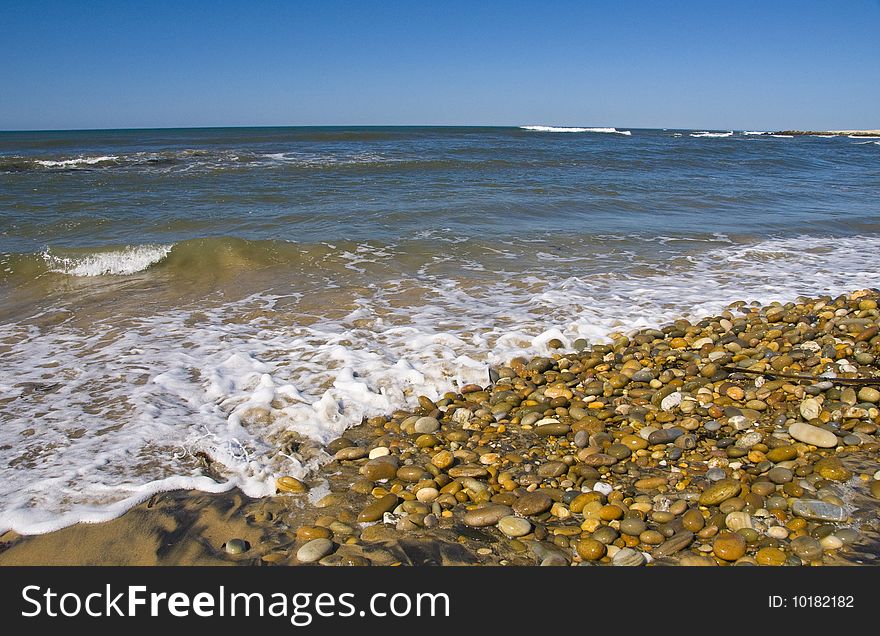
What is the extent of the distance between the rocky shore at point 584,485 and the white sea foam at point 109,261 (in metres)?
5.47

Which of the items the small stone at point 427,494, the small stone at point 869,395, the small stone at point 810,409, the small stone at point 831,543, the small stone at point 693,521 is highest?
the small stone at point 869,395

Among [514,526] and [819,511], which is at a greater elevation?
[819,511]

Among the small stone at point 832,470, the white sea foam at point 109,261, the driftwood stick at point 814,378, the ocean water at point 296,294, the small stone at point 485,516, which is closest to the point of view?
the small stone at point 485,516

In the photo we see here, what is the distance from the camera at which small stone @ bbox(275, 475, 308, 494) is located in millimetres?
2826

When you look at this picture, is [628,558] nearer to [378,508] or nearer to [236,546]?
[378,508]

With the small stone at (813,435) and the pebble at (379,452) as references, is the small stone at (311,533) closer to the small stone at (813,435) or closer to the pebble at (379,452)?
the pebble at (379,452)

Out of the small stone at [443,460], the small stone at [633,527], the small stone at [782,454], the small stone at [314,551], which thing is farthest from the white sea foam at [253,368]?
the small stone at [782,454]

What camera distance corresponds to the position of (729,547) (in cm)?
223

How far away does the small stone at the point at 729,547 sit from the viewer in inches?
87.1

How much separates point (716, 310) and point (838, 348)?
1598mm

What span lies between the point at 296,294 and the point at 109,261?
3215 mm

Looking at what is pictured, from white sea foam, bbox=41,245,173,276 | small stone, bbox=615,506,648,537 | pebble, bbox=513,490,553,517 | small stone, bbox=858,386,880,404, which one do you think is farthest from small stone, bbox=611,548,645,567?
white sea foam, bbox=41,245,173,276

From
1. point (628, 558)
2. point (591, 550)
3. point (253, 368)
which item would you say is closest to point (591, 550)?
point (591, 550)

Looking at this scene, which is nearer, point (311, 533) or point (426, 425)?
point (311, 533)
